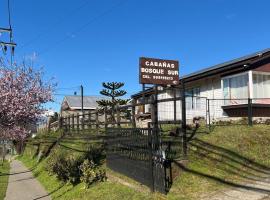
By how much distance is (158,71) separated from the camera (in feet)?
70.8

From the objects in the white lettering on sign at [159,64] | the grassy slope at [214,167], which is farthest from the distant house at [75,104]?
the grassy slope at [214,167]

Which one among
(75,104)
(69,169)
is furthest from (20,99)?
(75,104)

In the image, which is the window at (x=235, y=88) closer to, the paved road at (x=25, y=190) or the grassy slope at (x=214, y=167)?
the grassy slope at (x=214, y=167)

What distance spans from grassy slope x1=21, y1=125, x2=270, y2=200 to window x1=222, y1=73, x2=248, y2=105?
8.18 metres

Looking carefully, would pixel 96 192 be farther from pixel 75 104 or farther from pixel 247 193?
pixel 75 104

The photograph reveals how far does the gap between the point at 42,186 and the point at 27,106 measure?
4636 millimetres

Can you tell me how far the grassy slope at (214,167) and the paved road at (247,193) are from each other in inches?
11.7

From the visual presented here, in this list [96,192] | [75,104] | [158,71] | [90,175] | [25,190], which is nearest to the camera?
[96,192]

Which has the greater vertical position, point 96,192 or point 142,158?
point 142,158

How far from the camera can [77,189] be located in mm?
13656

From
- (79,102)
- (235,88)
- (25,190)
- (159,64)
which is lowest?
(25,190)

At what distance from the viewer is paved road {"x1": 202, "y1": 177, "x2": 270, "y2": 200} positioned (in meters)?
8.91

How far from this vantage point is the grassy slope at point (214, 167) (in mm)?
10052

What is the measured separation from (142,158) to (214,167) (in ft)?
6.80
